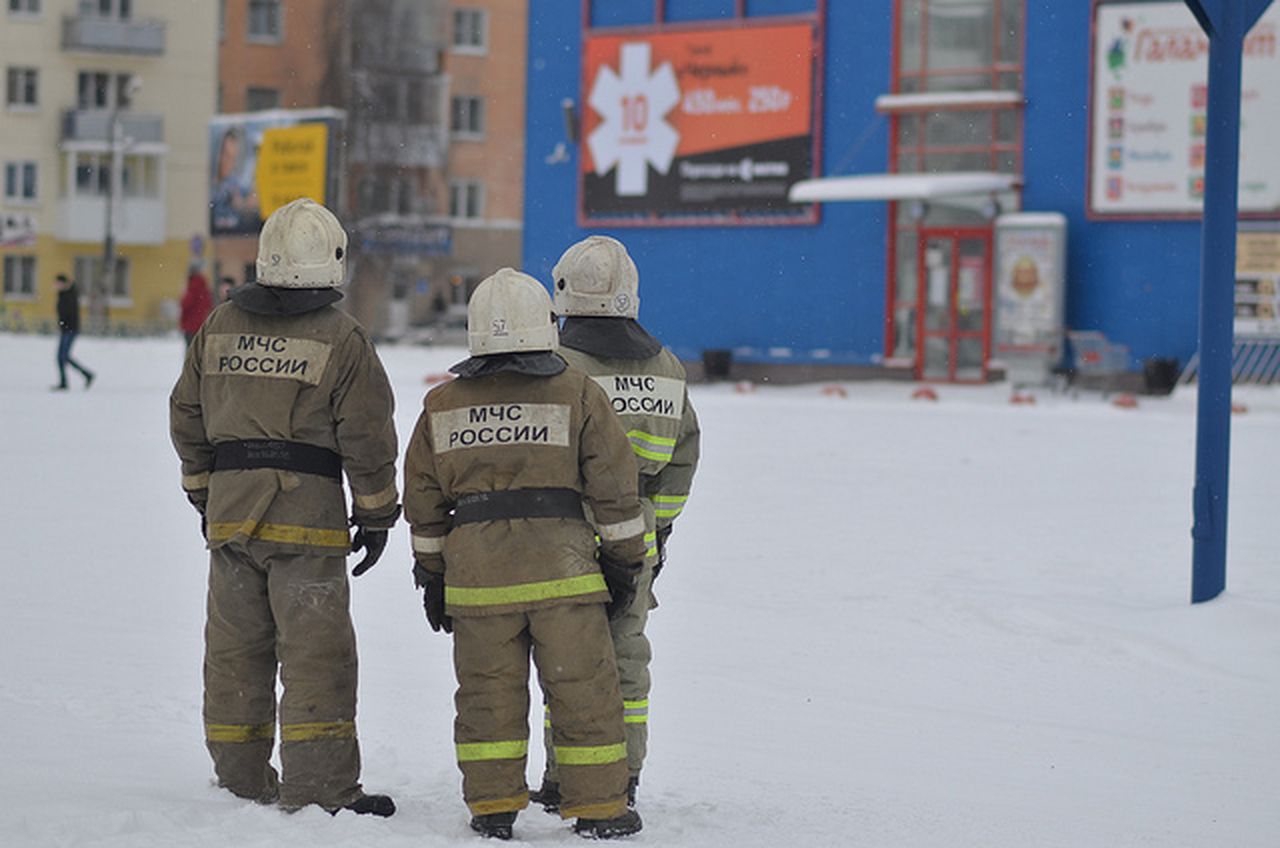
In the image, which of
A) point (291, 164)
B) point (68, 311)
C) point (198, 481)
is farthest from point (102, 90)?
point (198, 481)

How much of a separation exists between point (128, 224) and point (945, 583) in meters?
55.6

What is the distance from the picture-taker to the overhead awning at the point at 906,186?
28609mm

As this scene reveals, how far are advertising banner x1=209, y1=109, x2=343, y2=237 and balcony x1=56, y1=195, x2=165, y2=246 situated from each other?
1468cm

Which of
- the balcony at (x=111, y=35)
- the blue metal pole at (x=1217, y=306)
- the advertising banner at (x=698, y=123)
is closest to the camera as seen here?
the blue metal pole at (x=1217, y=306)

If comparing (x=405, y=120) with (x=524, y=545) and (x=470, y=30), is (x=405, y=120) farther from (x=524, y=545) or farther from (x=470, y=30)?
(x=524, y=545)

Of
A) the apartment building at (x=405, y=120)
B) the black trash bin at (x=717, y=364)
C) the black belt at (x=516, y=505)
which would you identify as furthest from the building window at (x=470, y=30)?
the black belt at (x=516, y=505)

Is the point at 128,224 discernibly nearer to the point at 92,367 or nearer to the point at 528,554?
the point at 92,367

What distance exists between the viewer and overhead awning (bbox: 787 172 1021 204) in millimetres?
28609

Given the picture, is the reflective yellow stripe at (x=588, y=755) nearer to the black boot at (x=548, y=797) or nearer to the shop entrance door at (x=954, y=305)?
the black boot at (x=548, y=797)

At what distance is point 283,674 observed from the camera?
17.5 ft

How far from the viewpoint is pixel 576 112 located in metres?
33.6

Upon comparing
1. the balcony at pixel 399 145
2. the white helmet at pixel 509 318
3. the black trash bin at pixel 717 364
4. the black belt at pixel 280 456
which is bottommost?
the black trash bin at pixel 717 364

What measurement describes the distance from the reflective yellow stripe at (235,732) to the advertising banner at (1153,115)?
2419 centimetres

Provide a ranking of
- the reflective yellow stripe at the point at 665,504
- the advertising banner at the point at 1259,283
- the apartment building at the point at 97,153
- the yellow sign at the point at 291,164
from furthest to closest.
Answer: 1. the apartment building at the point at 97,153
2. the yellow sign at the point at 291,164
3. the advertising banner at the point at 1259,283
4. the reflective yellow stripe at the point at 665,504
